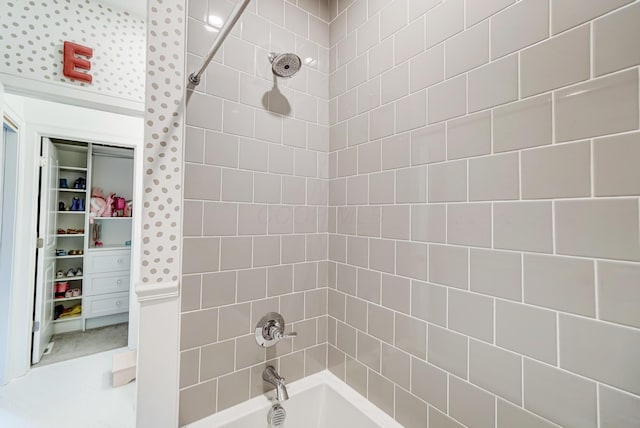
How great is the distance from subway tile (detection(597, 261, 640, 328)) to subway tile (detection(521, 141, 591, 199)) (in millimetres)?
165

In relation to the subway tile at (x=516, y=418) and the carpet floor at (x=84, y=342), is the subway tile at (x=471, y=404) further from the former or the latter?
the carpet floor at (x=84, y=342)

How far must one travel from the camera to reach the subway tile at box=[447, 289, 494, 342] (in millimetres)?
721

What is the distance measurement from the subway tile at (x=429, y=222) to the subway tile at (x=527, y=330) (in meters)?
0.25

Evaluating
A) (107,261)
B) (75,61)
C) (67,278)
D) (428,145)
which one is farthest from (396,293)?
(67,278)

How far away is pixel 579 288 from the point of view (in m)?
0.57

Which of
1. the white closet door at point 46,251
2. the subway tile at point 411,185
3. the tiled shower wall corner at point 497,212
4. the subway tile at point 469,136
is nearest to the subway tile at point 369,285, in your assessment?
the tiled shower wall corner at point 497,212

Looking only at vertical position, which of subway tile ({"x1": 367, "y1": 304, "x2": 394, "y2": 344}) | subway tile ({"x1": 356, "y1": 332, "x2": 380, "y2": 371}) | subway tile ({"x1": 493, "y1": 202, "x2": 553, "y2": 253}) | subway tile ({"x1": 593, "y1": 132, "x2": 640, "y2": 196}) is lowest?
subway tile ({"x1": 356, "y1": 332, "x2": 380, "y2": 371})

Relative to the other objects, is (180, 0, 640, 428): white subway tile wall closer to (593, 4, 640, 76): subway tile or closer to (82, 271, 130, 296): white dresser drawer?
(593, 4, 640, 76): subway tile

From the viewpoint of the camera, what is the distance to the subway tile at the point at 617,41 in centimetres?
51

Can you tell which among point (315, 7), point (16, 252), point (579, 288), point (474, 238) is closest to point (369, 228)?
point (474, 238)

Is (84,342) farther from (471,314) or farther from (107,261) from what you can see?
(471,314)

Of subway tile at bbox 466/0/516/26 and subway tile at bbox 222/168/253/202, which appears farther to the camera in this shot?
subway tile at bbox 222/168/253/202

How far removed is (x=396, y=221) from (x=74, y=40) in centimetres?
206

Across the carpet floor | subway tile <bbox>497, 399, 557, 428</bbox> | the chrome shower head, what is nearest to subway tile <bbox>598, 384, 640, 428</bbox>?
subway tile <bbox>497, 399, 557, 428</bbox>
